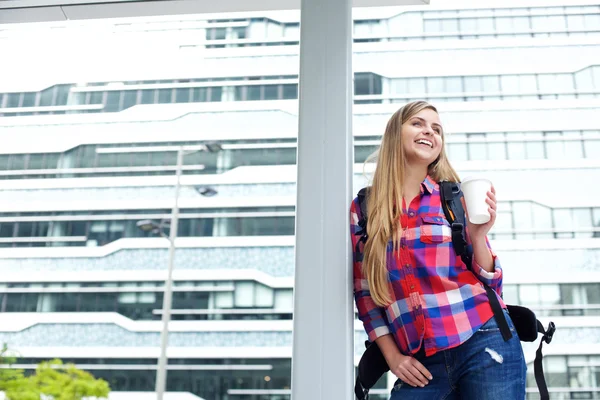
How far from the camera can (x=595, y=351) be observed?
1507 millimetres

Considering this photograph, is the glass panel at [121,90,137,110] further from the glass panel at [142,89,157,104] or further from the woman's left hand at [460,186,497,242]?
the woman's left hand at [460,186,497,242]

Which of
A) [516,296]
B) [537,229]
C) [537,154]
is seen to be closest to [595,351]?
[516,296]

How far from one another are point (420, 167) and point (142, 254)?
3.45 ft

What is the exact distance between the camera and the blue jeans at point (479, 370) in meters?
1.06

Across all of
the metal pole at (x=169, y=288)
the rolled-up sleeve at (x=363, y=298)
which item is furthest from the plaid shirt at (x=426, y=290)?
the metal pole at (x=169, y=288)

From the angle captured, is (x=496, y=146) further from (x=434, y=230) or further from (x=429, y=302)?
(x=429, y=302)

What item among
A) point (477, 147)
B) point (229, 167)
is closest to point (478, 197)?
point (477, 147)

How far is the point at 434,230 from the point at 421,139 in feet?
0.73

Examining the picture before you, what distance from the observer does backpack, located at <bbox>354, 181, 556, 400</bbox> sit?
1.12m

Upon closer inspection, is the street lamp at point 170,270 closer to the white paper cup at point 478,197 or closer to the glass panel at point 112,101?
the glass panel at point 112,101

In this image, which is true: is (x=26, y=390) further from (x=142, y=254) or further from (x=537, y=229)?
(x=537, y=229)

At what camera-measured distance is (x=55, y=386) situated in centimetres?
109

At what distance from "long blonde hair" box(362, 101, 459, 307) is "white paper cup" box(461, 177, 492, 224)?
18 centimetres

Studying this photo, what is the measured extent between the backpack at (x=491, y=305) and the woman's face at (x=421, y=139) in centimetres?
9
